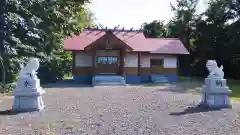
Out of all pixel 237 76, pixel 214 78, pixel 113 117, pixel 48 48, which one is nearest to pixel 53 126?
pixel 113 117

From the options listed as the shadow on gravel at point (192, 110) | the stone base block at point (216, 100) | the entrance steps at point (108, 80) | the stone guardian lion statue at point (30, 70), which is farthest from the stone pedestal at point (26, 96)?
the entrance steps at point (108, 80)

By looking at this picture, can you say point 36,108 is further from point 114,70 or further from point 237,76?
point 237,76

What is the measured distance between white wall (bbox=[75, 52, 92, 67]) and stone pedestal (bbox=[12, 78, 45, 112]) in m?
15.0

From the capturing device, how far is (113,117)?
10.8m

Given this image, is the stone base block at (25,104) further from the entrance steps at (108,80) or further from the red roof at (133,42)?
the red roof at (133,42)

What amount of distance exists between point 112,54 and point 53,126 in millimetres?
18233

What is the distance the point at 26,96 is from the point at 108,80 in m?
13.7

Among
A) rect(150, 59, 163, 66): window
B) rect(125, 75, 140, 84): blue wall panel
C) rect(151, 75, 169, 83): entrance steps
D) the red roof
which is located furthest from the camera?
rect(150, 59, 163, 66): window

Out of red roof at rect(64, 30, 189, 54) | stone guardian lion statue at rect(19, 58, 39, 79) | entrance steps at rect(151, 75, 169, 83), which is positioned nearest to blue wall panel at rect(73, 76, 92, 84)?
red roof at rect(64, 30, 189, 54)

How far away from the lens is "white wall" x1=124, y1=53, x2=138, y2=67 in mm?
27938

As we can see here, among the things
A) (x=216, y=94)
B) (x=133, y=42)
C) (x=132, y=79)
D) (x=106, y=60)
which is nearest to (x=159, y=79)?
(x=132, y=79)

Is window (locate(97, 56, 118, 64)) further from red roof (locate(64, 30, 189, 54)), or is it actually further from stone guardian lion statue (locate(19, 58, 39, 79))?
stone guardian lion statue (locate(19, 58, 39, 79))

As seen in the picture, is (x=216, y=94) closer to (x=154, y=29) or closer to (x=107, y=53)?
(x=107, y=53)

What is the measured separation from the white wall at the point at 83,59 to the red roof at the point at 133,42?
0.66 metres
